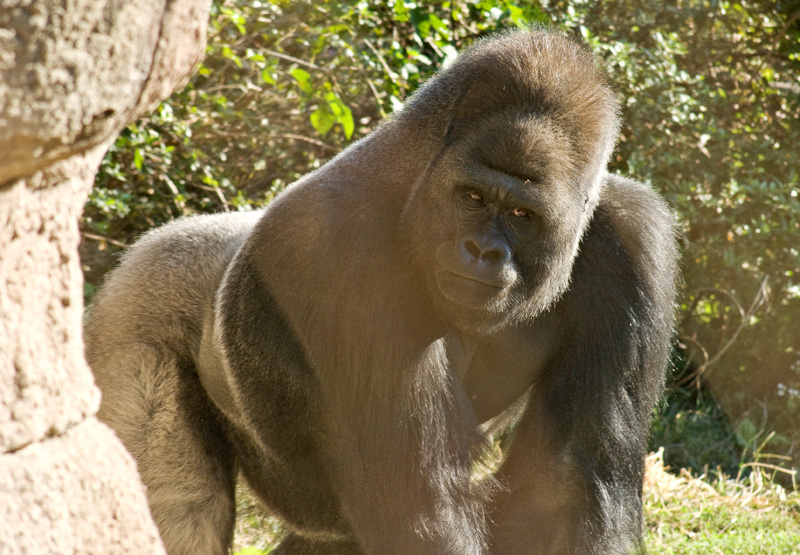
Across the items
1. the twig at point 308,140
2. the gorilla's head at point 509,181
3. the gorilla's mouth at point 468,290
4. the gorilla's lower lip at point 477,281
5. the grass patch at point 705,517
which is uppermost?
the gorilla's head at point 509,181

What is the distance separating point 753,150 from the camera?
6391mm

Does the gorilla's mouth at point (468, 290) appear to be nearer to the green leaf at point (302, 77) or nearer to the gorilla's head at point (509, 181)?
the gorilla's head at point (509, 181)

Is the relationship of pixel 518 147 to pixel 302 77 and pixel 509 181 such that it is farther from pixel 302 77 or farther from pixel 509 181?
pixel 302 77

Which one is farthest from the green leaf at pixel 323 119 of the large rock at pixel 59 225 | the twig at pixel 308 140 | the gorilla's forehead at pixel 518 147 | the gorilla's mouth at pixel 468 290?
the large rock at pixel 59 225

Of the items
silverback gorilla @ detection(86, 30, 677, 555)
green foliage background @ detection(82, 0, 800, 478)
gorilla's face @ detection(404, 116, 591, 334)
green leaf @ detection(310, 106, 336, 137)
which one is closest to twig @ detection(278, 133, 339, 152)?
green foliage background @ detection(82, 0, 800, 478)

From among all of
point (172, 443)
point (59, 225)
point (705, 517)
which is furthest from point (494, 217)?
point (705, 517)

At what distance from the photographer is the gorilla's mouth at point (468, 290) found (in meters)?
2.64

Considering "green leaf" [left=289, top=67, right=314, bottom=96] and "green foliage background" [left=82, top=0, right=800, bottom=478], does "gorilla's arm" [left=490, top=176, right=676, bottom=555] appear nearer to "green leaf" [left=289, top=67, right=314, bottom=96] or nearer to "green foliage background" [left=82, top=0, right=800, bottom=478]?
"green leaf" [left=289, top=67, right=314, bottom=96]

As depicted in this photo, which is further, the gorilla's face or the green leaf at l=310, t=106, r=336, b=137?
the green leaf at l=310, t=106, r=336, b=137

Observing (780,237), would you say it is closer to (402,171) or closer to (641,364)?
→ (641,364)

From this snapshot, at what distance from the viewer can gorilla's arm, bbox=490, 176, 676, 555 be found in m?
3.17

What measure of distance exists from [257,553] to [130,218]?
249 centimetres

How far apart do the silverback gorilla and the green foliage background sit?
1705 millimetres

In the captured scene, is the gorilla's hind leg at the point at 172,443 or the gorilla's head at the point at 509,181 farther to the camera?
the gorilla's hind leg at the point at 172,443
